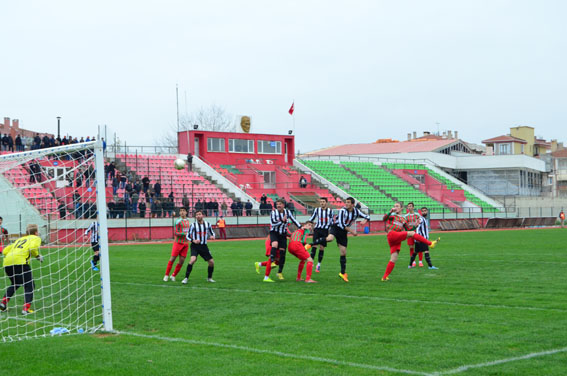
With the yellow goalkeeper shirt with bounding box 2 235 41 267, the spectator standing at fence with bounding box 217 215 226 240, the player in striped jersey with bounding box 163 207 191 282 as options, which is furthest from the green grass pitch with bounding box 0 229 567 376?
the spectator standing at fence with bounding box 217 215 226 240

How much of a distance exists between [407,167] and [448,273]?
47.3 metres

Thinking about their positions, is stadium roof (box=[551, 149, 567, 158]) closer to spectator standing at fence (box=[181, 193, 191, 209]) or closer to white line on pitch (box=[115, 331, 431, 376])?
spectator standing at fence (box=[181, 193, 191, 209])

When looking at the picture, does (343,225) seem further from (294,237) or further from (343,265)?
(294,237)

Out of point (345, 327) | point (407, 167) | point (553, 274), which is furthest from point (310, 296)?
point (407, 167)

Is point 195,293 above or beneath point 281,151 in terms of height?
beneath

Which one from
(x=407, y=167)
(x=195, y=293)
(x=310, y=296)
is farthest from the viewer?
(x=407, y=167)

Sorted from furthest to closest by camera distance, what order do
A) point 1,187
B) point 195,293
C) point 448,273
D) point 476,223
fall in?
point 476,223 < point 448,273 < point 1,187 < point 195,293

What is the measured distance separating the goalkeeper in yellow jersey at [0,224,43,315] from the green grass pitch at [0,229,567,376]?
1.62 m

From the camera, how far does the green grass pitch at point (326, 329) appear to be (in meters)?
7.79

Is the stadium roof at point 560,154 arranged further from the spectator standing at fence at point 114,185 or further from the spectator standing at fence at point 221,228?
the spectator standing at fence at point 114,185

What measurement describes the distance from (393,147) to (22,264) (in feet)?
223

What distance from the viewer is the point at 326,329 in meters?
9.94

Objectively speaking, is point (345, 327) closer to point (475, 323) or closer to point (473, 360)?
point (475, 323)

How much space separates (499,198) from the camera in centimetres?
6675
